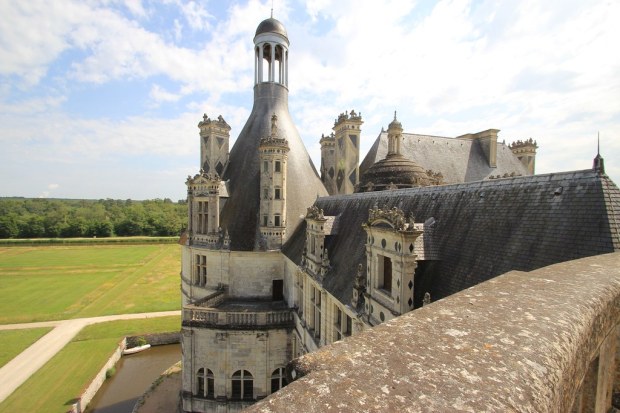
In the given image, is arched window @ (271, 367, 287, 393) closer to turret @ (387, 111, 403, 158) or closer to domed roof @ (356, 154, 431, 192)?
domed roof @ (356, 154, 431, 192)

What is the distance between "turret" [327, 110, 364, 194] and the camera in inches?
991

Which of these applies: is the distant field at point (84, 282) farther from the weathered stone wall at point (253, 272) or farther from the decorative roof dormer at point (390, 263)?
the decorative roof dormer at point (390, 263)

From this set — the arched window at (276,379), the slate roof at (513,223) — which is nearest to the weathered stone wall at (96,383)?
the arched window at (276,379)

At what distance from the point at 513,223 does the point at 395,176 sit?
10302mm

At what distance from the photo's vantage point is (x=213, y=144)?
24578 mm

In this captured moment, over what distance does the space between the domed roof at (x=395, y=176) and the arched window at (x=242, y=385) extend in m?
12.6

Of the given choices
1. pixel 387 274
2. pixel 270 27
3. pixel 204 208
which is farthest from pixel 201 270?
pixel 270 27

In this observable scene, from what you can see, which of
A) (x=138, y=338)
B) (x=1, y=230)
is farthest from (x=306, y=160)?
(x=1, y=230)

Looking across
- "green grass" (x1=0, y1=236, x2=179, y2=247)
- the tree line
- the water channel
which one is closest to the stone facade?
the water channel

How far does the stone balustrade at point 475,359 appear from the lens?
5.73 feet

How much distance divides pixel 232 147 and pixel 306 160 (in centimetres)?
637

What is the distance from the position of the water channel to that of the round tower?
50.4ft

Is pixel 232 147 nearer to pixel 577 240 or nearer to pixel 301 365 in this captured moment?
pixel 577 240

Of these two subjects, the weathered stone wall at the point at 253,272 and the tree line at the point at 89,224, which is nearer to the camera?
the weathered stone wall at the point at 253,272
